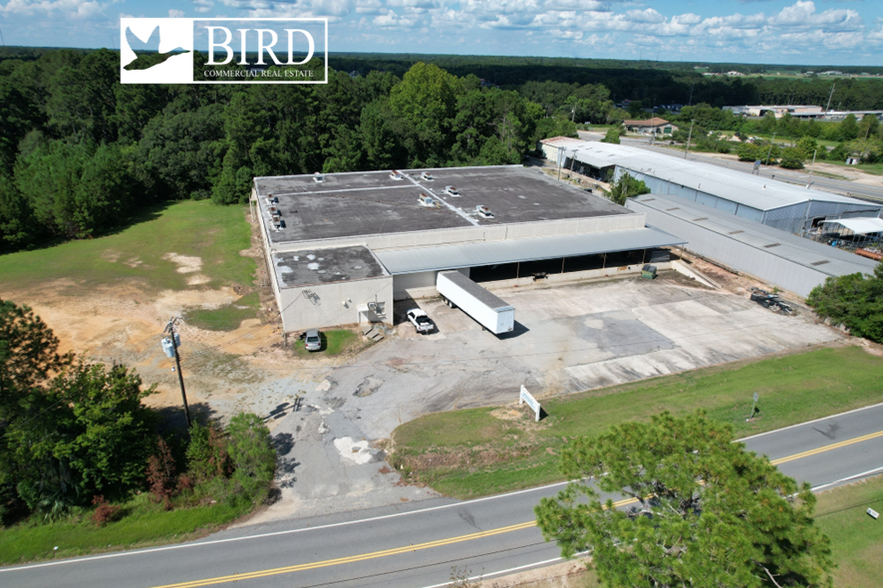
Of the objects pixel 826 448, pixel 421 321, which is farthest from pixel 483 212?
pixel 826 448

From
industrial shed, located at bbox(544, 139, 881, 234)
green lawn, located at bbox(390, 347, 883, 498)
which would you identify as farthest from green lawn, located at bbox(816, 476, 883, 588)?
industrial shed, located at bbox(544, 139, 881, 234)

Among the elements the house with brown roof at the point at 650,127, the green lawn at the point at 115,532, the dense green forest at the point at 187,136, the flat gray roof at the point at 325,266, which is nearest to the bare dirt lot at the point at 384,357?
the green lawn at the point at 115,532

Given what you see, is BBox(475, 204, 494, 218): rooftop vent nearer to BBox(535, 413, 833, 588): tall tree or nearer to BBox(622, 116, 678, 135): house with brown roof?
BBox(535, 413, 833, 588): tall tree

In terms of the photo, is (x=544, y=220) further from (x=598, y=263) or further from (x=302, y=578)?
(x=302, y=578)

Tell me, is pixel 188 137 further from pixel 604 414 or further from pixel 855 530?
pixel 855 530

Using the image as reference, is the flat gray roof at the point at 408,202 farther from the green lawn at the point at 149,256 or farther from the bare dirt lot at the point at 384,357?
the bare dirt lot at the point at 384,357
